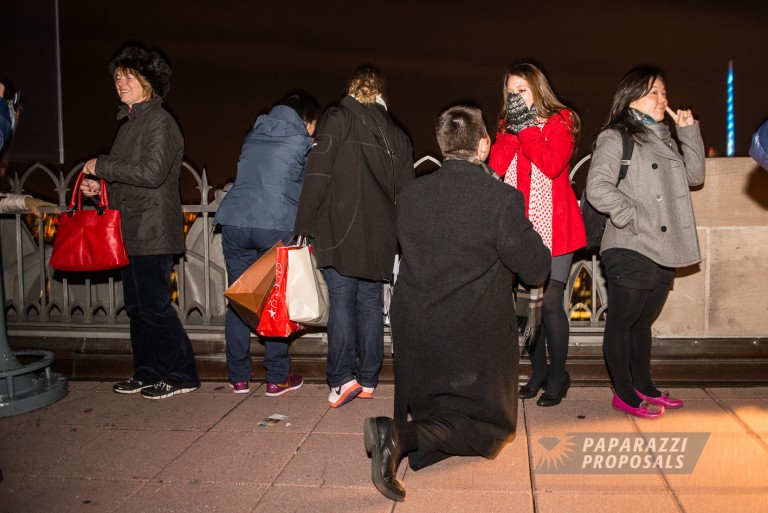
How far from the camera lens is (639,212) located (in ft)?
14.0

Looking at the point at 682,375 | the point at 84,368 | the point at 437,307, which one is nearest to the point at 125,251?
the point at 84,368

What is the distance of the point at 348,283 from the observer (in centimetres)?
464

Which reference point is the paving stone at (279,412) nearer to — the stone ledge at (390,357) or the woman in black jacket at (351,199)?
the woman in black jacket at (351,199)

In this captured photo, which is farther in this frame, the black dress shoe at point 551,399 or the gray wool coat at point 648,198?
the black dress shoe at point 551,399

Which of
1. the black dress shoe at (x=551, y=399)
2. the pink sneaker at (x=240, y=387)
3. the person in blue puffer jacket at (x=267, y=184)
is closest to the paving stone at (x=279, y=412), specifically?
the pink sneaker at (x=240, y=387)

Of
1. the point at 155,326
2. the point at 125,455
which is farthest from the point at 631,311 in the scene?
the point at 155,326

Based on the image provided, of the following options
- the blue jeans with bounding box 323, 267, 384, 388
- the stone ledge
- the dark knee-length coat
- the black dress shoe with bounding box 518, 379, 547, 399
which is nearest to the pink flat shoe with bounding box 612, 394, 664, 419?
the black dress shoe with bounding box 518, 379, 547, 399

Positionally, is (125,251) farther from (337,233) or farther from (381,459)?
(381,459)

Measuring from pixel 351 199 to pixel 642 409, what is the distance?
7.26ft

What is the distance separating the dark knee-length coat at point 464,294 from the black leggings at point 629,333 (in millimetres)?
1081

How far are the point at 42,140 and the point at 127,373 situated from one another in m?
1.89

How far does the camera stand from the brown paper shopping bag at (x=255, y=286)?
4434 mm

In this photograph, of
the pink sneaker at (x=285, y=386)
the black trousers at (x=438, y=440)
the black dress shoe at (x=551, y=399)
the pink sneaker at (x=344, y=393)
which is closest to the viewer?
the black trousers at (x=438, y=440)

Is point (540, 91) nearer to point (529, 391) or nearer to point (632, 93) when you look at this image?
Result: point (632, 93)
